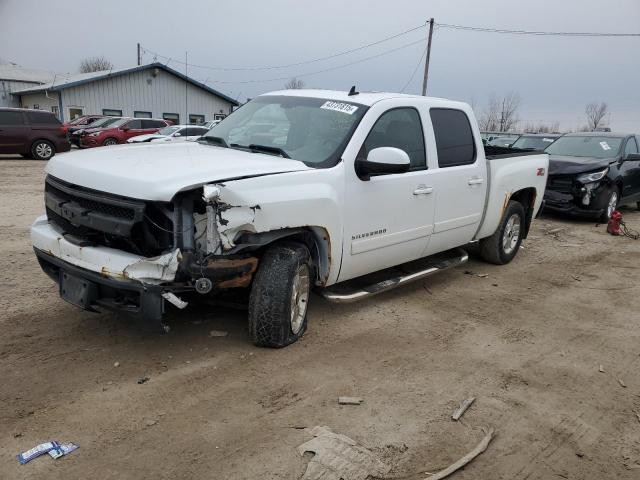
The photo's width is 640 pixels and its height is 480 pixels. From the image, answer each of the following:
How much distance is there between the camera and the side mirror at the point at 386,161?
13.4ft

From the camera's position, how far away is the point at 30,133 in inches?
729

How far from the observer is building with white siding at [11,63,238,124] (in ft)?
108

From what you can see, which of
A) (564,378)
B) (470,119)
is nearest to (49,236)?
(564,378)

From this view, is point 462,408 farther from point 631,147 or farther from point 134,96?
point 134,96

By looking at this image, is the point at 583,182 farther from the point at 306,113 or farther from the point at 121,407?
the point at 121,407

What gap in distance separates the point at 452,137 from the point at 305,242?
7.37 feet

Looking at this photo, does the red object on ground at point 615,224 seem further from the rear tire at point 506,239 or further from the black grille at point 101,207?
the black grille at point 101,207

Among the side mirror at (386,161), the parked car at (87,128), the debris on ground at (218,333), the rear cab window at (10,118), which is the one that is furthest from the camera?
the parked car at (87,128)

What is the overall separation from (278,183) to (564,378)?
8.17ft

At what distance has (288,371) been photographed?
3.73 metres

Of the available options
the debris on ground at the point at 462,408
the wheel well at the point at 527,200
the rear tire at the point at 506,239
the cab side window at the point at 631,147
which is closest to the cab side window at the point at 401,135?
the debris on ground at the point at 462,408

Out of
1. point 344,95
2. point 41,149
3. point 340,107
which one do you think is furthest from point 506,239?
point 41,149

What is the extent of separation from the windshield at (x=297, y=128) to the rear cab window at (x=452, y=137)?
1.07 meters

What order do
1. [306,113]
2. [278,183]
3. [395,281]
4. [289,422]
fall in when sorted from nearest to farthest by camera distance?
[289,422], [278,183], [306,113], [395,281]
